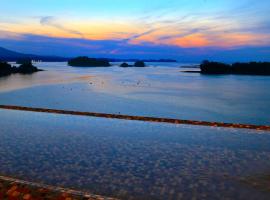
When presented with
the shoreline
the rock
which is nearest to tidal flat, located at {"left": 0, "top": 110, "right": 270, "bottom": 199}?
the shoreline

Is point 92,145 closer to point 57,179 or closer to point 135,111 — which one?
point 57,179

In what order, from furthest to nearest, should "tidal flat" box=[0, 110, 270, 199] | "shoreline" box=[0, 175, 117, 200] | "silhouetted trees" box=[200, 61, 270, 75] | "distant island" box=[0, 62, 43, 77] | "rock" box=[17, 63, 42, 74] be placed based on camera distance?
"silhouetted trees" box=[200, 61, 270, 75], "rock" box=[17, 63, 42, 74], "distant island" box=[0, 62, 43, 77], "tidal flat" box=[0, 110, 270, 199], "shoreline" box=[0, 175, 117, 200]

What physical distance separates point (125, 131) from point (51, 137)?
4.02 metres

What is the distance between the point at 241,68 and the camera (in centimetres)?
13788

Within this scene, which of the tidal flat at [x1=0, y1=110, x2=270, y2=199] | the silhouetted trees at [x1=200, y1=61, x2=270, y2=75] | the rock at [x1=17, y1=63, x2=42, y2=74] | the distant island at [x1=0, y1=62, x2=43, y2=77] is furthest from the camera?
the silhouetted trees at [x1=200, y1=61, x2=270, y2=75]

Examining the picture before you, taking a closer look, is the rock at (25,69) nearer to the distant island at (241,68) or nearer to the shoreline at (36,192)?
the distant island at (241,68)

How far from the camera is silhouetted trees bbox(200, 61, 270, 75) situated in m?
132

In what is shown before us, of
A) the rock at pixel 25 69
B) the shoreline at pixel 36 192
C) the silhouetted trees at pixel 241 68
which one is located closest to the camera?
the shoreline at pixel 36 192

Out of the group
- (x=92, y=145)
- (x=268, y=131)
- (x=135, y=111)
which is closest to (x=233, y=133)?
(x=268, y=131)

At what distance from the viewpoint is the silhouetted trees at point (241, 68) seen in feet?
433

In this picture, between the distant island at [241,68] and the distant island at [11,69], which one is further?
the distant island at [241,68]

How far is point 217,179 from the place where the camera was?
987 centimetres

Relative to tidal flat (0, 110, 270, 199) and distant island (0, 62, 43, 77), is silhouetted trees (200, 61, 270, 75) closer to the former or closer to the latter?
distant island (0, 62, 43, 77)

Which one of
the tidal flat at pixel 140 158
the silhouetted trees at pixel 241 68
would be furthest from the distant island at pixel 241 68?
the tidal flat at pixel 140 158
